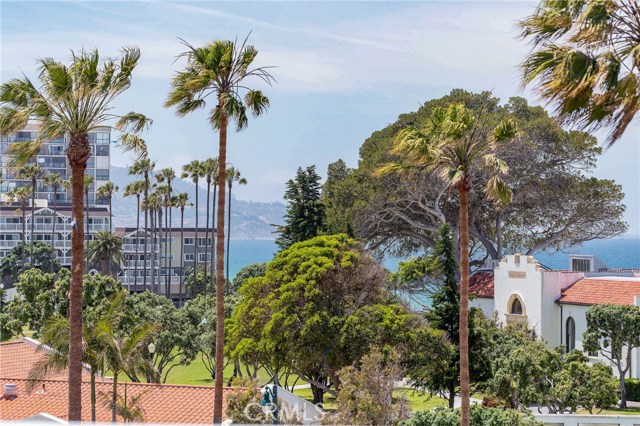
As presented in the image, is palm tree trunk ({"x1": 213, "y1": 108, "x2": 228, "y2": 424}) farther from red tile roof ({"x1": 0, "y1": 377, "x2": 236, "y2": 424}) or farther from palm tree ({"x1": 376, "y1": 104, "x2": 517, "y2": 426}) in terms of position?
palm tree ({"x1": 376, "y1": 104, "x2": 517, "y2": 426})

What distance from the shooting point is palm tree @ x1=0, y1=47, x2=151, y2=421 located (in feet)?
62.7

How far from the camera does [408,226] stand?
215 ft

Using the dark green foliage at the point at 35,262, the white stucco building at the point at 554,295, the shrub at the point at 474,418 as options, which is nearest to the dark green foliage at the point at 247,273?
the dark green foliage at the point at 35,262

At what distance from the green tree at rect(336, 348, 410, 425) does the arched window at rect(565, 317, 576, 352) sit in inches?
851

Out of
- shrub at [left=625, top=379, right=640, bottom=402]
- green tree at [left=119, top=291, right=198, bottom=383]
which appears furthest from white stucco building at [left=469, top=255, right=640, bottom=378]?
green tree at [left=119, top=291, right=198, bottom=383]

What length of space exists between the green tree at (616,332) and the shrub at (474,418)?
57.1ft

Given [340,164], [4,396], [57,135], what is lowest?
[4,396]

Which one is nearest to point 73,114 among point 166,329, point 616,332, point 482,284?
point 616,332

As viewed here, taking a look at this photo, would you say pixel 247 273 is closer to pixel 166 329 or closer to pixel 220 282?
pixel 166 329

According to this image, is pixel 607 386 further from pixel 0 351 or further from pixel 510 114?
pixel 510 114

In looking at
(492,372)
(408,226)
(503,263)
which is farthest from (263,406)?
(408,226)

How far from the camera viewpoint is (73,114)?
1914 centimetres

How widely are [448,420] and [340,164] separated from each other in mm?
50420

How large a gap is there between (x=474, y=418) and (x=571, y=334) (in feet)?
84.4
